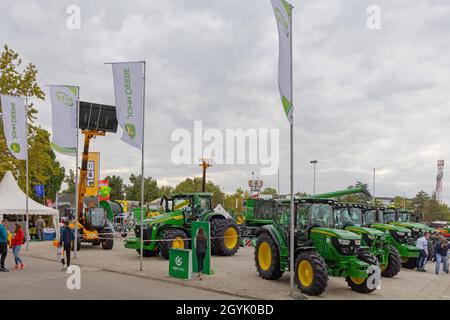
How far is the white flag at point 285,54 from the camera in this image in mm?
9469

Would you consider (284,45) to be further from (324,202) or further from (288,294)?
(288,294)

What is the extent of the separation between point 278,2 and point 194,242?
6432 millimetres

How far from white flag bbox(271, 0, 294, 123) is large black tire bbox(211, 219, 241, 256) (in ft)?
28.9

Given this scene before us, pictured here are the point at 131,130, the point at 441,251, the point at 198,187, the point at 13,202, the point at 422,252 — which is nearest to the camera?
the point at 131,130

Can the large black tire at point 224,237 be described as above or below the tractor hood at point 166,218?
below

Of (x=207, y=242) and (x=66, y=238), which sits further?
(x=66, y=238)

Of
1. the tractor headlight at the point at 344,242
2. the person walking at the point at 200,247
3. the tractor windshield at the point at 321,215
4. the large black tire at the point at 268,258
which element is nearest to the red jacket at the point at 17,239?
the person walking at the point at 200,247

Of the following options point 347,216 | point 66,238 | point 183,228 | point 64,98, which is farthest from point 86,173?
point 347,216

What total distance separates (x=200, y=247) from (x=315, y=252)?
10.1 feet

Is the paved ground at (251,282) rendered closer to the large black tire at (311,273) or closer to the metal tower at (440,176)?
the large black tire at (311,273)

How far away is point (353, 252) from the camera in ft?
33.5

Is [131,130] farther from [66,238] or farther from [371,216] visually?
[371,216]

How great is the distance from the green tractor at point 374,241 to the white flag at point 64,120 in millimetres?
9579

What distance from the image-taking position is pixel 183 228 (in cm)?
1727
